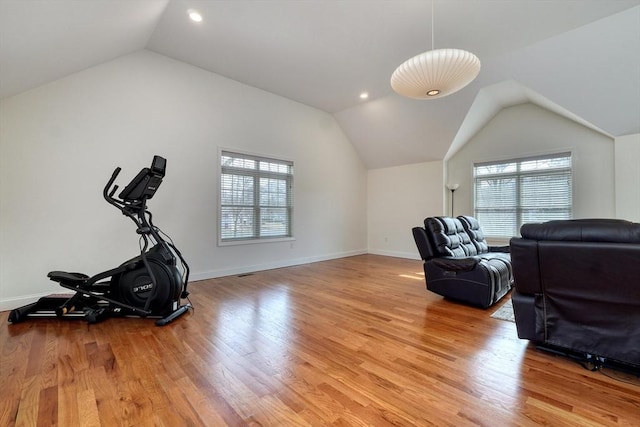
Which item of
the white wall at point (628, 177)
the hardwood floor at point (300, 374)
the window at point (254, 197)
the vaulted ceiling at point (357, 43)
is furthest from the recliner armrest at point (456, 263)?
the white wall at point (628, 177)

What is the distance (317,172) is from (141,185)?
12.9ft

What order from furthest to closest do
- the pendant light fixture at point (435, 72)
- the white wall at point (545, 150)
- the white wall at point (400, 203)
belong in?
1. the white wall at point (400, 203)
2. the white wall at point (545, 150)
3. the pendant light fixture at point (435, 72)

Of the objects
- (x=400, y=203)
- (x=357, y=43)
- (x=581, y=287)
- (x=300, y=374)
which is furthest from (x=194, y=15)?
(x=400, y=203)

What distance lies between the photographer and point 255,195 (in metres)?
5.21

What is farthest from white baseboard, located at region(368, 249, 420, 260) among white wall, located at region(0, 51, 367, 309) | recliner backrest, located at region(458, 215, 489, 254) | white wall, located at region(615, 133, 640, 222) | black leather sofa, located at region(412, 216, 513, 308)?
white wall, located at region(615, 133, 640, 222)

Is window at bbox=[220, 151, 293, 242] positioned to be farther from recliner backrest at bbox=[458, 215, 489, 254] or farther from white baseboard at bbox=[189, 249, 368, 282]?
recliner backrest at bbox=[458, 215, 489, 254]

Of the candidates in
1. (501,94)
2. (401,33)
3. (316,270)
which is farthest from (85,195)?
(501,94)

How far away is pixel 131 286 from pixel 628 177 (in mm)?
7141

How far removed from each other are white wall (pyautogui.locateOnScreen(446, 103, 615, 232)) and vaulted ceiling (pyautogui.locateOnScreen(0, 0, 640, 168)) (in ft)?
1.20

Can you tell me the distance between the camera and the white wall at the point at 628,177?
13.7ft

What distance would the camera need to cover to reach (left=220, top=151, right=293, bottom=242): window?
483 centimetres

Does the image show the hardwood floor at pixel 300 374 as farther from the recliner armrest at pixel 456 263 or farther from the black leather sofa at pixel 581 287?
the recliner armrest at pixel 456 263

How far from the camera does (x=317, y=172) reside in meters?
6.22

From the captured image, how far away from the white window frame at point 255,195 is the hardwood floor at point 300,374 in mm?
2028
